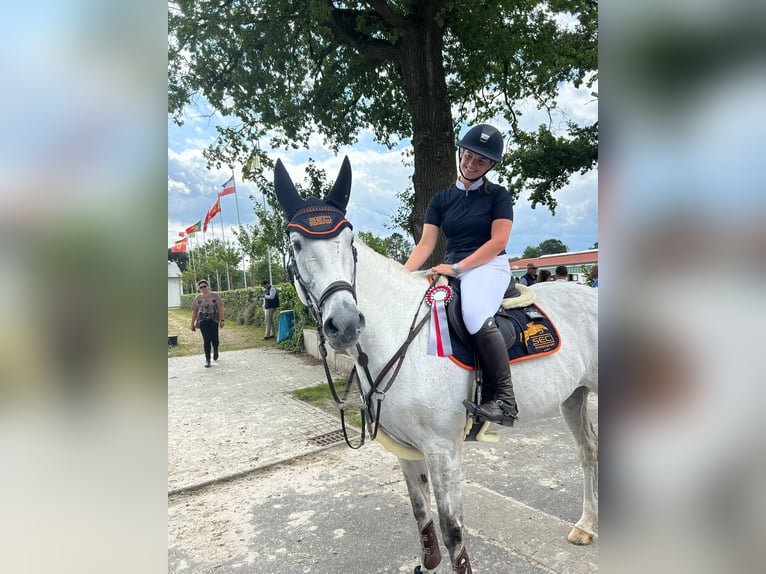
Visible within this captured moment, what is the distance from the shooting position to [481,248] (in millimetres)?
2590

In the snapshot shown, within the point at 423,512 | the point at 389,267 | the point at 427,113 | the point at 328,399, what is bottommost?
the point at 328,399

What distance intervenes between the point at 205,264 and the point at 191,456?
56.7 metres

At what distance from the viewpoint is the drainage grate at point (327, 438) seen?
5364 millimetres

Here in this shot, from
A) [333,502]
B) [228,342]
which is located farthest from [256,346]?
[333,502]

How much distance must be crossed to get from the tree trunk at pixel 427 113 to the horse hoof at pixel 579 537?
Answer: 4.16 m

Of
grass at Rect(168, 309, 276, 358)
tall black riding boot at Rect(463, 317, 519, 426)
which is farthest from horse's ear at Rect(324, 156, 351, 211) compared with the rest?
grass at Rect(168, 309, 276, 358)

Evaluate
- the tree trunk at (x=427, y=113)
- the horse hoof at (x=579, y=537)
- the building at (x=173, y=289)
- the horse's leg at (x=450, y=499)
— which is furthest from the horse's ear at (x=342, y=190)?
the tree trunk at (x=427, y=113)

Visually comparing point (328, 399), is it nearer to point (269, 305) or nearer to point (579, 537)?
point (579, 537)

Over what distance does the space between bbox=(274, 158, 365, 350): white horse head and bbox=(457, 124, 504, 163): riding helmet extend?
0.97 metres

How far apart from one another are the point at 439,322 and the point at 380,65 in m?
8.03
